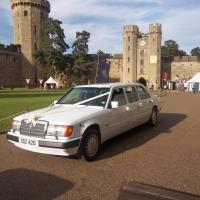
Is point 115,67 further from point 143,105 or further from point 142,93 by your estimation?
point 143,105

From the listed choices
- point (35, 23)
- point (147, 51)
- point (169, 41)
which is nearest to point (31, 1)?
point (35, 23)

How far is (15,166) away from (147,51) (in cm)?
8715

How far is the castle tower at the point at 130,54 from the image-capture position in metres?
91.1

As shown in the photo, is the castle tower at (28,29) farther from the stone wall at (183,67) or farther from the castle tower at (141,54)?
the stone wall at (183,67)

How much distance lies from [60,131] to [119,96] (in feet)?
8.44

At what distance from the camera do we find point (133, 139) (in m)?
9.05

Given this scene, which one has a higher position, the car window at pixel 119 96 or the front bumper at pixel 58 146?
the car window at pixel 119 96

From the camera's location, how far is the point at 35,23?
78375mm

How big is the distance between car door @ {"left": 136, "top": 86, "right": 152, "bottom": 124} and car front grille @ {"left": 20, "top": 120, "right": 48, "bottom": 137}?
355 centimetres

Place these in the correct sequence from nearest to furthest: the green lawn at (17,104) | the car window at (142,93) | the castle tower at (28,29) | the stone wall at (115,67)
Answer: the car window at (142,93), the green lawn at (17,104), the castle tower at (28,29), the stone wall at (115,67)

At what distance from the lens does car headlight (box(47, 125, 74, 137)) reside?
655cm

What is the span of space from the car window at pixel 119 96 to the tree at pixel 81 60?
72554 millimetres

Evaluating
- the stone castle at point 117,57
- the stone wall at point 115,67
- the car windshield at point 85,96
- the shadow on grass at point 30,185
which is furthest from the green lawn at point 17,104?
the stone wall at point 115,67

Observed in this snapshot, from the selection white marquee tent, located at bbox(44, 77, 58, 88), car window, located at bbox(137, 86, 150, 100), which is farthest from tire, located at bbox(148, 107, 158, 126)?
white marquee tent, located at bbox(44, 77, 58, 88)
